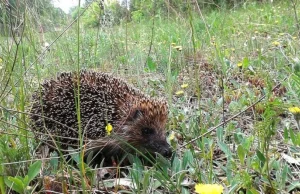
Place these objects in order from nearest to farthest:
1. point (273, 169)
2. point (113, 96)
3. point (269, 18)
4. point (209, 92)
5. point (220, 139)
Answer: point (273, 169) < point (220, 139) < point (113, 96) < point (209, 92) < point (269, 18)

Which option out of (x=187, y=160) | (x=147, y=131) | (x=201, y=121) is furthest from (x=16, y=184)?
(x=147, y=131)

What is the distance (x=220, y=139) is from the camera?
2.44m

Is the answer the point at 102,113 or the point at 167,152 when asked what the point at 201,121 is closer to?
the point at 167,152

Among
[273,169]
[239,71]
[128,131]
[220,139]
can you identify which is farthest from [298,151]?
[239,71]

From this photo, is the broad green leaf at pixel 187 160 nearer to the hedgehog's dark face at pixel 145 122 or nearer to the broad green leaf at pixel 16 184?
the hedgehog's dark face at pixel 145 122

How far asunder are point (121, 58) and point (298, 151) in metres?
3.52

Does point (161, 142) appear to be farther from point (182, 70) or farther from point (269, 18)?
point (269, 18)

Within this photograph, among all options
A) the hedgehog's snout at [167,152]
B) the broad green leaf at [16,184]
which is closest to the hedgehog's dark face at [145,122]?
the hedgehog's snout at [167,152]

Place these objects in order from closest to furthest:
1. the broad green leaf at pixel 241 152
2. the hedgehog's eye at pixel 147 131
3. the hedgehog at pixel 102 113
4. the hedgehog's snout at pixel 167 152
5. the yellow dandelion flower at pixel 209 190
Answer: the yellow dandelion flower at pixel 209 190 < the broad green leaf at pixel 241 152 < the hedgehog's snout at pixel 167 152 < the hedgehog at pixel 102 113 < the hedgehog's eye at pixel 147 131

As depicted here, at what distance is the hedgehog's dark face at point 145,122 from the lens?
292 cm

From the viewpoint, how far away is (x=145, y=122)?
298 centimetres

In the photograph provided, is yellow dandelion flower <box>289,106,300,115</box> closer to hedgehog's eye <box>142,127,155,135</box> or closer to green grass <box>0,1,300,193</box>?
green grass <box>0,1,300,193</box>

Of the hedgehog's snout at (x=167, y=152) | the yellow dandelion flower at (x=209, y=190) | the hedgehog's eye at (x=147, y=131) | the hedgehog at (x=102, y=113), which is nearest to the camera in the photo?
the yellow dandelion flower at (x=209, y=190)

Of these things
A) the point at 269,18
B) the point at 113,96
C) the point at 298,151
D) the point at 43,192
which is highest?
the point at 269,18
